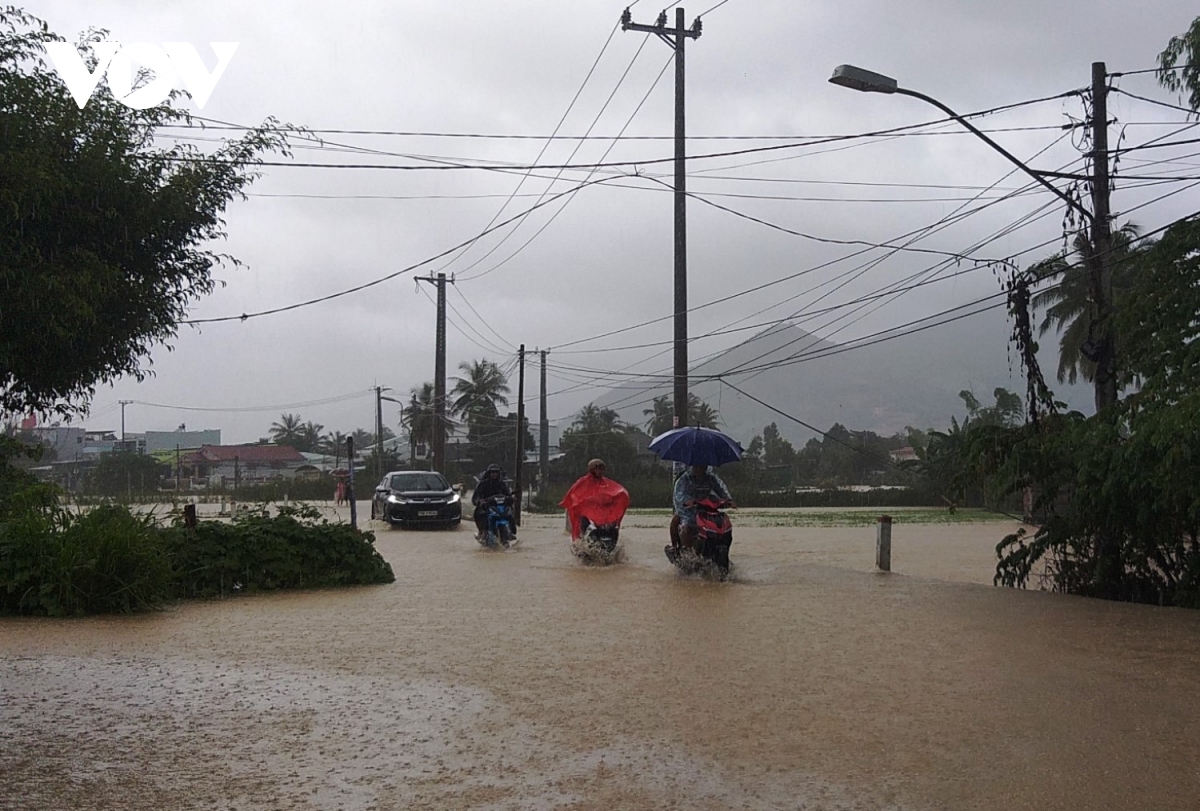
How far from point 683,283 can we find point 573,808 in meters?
17.2

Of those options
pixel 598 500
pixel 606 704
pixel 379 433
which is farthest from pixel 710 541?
pixel 379 433

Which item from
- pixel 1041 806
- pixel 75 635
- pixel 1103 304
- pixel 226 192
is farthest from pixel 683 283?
pixel 1041 806

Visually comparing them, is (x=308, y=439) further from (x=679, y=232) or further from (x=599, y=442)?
(x=679, y=232)

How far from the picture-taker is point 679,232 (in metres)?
22.5

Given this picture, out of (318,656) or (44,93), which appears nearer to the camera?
(44,93)

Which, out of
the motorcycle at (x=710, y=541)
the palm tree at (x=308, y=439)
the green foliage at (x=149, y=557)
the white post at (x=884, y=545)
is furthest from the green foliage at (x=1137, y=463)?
the palm tree at (x=308, y=439)

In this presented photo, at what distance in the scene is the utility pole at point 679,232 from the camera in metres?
22.3

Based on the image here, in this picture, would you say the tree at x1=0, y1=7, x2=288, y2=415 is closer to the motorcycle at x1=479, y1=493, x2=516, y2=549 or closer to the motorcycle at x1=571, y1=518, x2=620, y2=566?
the motorcycle at x1=571, y1=518, x2=620, y2=566

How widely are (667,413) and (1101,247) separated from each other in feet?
242

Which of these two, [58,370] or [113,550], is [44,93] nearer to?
[58,370]

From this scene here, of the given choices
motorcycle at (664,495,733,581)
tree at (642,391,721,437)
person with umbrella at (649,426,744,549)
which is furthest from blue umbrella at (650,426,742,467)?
tree at (642,391,721,437)

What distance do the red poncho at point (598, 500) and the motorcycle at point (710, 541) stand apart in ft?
8.12

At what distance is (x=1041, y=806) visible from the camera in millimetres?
5734

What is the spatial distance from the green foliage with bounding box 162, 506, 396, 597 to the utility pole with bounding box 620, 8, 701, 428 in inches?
316
